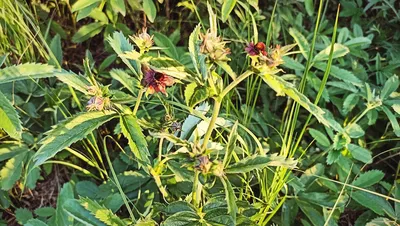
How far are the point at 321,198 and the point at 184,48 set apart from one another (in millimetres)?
570

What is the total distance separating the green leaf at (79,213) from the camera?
113 cm

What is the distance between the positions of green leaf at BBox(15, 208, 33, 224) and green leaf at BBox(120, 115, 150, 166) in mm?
549

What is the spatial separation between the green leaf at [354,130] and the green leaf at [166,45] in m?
0.48

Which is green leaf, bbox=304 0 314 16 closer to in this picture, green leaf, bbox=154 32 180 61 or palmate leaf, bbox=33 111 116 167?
green leaf, bbox=154 32 180 61

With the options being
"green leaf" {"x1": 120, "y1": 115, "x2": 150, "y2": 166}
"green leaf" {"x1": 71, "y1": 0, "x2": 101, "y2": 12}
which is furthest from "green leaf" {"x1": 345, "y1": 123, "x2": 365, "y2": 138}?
"green leaf" {"x1": 71, "y1": 0, "x2": 101, "y2": 12}

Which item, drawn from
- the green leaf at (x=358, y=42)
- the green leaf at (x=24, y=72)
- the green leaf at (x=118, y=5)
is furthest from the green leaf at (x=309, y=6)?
the green leaf at (x=24, y=72)

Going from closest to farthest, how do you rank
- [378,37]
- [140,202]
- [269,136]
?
1. [140,202]
2. [269,136]
3. [378,37]

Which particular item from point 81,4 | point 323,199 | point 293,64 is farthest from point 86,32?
point 323,199

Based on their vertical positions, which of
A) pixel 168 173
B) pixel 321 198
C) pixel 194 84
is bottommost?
pixel 321 198

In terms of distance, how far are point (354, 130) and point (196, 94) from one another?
1.92 ft

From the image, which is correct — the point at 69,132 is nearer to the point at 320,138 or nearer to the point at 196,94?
the point at 196,94

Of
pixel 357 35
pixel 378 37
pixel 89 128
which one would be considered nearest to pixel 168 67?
pixel 89 128

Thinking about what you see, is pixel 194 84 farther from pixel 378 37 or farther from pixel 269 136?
pixel 378 37

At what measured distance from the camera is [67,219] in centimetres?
124
